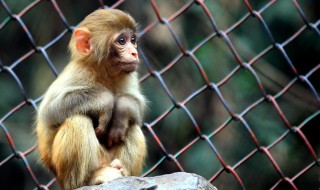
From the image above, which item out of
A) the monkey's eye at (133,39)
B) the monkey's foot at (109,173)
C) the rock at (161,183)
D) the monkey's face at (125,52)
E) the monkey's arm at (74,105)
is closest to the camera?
the rock at (161,183)

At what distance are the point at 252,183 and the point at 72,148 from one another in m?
3.99

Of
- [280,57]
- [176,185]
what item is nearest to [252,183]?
[280,57]

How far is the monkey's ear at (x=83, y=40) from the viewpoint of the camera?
18.5 feet

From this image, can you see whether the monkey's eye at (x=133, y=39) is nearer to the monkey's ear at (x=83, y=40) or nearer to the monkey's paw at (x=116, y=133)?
the monkey's ear at (x=83, y=40)

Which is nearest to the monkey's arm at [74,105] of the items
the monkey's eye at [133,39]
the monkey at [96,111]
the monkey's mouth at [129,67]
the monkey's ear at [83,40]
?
the monkey at [96,111]

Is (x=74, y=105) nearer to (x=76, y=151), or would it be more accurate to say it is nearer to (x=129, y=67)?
(x=76, y=151)

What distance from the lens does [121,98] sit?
5457 mm

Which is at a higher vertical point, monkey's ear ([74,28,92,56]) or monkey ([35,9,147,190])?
monkey's ear ([74,28,92,56])

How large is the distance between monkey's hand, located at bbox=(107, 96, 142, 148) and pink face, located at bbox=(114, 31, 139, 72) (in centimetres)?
21

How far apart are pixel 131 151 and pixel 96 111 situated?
39 centimetres

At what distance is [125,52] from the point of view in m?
5.54

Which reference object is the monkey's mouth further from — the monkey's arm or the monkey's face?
the monkey's arm

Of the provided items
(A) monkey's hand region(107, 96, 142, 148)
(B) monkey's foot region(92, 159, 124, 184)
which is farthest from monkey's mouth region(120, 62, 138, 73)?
(B) monkey's foot region(92, 159, 124, 184)

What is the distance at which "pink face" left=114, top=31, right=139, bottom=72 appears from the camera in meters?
5.49
